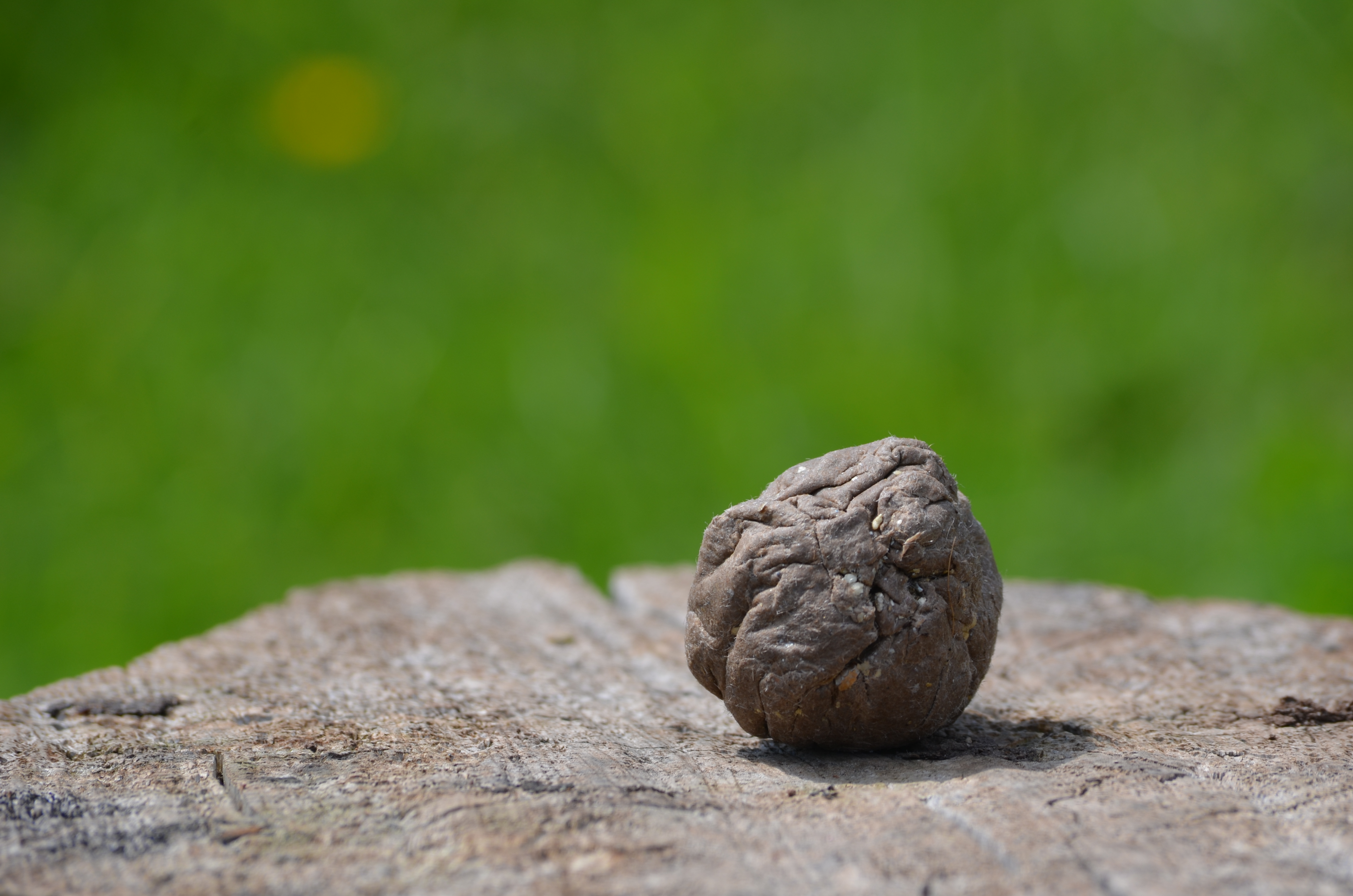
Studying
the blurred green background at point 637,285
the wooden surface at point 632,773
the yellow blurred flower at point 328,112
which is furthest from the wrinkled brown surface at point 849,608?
the yellow blurred flower at point 328,112

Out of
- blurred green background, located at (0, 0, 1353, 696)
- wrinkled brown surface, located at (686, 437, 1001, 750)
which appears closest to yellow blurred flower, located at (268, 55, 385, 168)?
blurred green background, located at (0, 0, 1353, 696)

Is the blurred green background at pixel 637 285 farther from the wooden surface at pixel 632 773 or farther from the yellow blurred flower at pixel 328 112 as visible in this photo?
the wooden surface at pixel 632 773

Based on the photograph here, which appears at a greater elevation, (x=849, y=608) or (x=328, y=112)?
(x=328, y=112)

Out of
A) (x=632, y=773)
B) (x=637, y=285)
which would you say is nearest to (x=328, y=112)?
(x=637, y=285)

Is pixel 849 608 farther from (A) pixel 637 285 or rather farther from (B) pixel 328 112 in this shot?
(B) pixel 328 112

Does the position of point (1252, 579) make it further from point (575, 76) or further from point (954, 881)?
point (575, 76)

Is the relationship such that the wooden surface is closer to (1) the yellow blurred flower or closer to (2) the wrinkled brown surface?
(2) the wrinkled brown surface

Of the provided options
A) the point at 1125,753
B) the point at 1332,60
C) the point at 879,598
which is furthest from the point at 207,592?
the point at 1332,60
